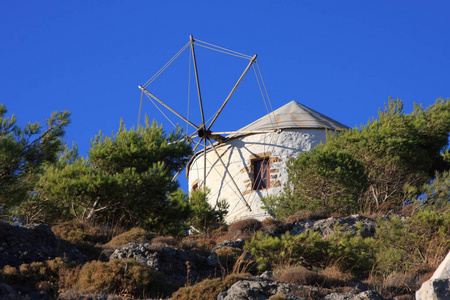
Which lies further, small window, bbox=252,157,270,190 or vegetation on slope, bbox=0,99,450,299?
small window, bbox=252,157,270,190

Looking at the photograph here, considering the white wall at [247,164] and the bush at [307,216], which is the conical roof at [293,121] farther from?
the bush at [307,216]

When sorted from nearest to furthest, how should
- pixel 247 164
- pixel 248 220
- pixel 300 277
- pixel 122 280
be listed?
pixel 122 280
pixel 300 277
pixel 248 220
pixel 247 164

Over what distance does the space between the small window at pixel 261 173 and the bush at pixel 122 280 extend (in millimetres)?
10857

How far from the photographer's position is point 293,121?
2048 centimetres

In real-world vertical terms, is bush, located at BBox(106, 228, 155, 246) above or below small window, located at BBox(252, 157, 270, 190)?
below

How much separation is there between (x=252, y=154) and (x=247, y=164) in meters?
0.37

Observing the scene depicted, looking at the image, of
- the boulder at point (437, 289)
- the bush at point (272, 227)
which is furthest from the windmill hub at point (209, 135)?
the boulder at point (437, 289)

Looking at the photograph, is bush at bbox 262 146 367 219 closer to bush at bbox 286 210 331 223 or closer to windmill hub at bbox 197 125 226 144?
bush at bbox 286 210 331 223

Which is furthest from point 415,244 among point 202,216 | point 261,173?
point 261,173

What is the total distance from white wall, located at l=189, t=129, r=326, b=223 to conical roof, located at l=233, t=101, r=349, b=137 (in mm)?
257

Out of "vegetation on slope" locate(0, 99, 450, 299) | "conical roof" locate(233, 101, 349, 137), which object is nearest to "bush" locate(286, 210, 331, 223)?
"vegetation on slope" locate(0, 99, 450, 299)

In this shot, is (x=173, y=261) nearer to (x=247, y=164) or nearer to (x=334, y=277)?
(x=334, y=277)

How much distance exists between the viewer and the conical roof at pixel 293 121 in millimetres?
20156

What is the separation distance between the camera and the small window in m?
19.5
